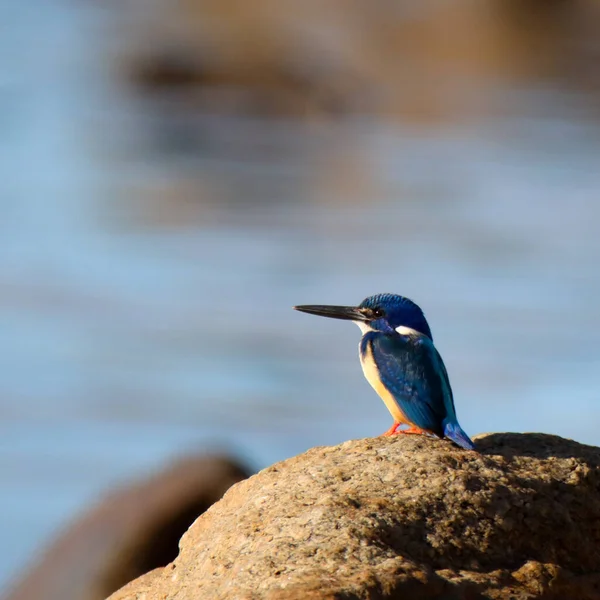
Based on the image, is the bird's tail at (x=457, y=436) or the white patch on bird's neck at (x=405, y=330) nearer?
the bird's tail at (x=457, y=436)

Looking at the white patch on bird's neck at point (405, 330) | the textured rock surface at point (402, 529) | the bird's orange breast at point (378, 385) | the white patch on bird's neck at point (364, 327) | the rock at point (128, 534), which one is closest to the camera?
the textured rock surface at point (402, 529)

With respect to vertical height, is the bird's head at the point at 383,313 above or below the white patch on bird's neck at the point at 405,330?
above

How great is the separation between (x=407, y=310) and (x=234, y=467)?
3352mm

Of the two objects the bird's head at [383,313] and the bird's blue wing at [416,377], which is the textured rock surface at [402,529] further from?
the bird's head at [383,313]

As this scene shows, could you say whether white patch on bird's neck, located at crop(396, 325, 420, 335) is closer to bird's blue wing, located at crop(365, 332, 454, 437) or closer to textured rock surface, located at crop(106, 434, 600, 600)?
bird's blue wing, located at crop(365, 332, 454, 437)

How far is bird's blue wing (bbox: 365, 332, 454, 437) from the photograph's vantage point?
6207 millimetres

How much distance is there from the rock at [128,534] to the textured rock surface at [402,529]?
278 centimetres

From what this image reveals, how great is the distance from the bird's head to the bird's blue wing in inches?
6.8

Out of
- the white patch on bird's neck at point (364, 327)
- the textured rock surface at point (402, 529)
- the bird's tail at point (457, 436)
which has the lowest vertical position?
the textured rock surface at point (402, 529)

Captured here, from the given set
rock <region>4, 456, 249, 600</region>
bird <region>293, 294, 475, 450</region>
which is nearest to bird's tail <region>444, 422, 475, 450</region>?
bird <region>293, 294, 475, 450</region>

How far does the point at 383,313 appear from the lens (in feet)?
22.9

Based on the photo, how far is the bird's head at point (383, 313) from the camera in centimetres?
686

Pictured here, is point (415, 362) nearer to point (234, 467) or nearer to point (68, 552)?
point (234, 467)

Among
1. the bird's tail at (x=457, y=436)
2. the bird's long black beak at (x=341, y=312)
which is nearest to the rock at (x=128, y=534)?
the bird's long black beak at (x=341, y=312)
